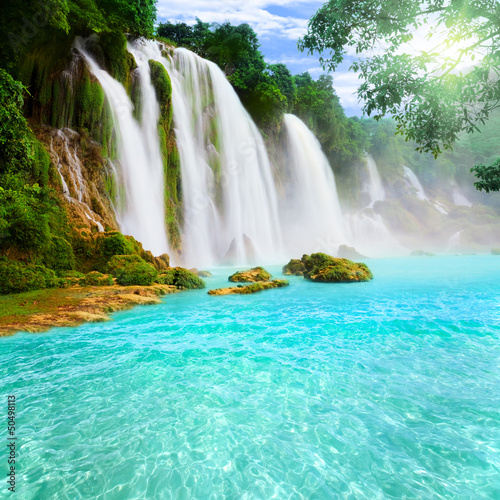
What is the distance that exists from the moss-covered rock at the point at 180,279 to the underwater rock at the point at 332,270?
200 inches

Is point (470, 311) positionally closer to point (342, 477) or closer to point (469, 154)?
point (342, 477)

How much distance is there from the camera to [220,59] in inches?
1243

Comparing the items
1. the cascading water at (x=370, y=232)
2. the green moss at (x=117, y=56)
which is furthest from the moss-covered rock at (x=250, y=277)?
the cascading water at (x=370, y=232)

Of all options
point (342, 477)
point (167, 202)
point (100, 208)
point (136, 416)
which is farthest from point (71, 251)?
point (342, 477)

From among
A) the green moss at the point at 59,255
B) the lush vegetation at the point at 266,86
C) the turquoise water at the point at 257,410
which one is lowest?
the turquoise water at the point at 257,410

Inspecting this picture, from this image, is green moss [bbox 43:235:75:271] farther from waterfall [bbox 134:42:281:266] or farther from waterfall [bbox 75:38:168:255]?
waterfall [bbox 134:42:281:266]

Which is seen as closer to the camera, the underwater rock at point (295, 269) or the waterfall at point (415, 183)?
the underwater rock at point (295, 269)

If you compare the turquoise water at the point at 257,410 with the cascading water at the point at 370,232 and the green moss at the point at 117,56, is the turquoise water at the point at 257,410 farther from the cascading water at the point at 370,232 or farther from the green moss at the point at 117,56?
the cascading water at the point at 370,232

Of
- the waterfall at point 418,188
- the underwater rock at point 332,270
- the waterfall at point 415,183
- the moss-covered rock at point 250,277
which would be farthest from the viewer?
the waterfall at point 415,183

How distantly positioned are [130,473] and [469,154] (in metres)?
65.8

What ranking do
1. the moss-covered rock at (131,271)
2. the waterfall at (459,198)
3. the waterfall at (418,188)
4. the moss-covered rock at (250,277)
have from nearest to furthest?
1. the moss-covered rock at (131,271)
2. the moss-covered rock at (250,277)
3. the waterfall at (418,188)
4. the waterfall at (459,198)

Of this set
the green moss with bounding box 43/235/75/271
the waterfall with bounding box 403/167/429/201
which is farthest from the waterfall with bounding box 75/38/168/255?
the waterfall with bounding box 403/167/429/201

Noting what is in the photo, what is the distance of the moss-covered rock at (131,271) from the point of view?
1198cm

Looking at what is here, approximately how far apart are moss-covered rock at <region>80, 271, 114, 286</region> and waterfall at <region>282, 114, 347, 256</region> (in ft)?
69.5
